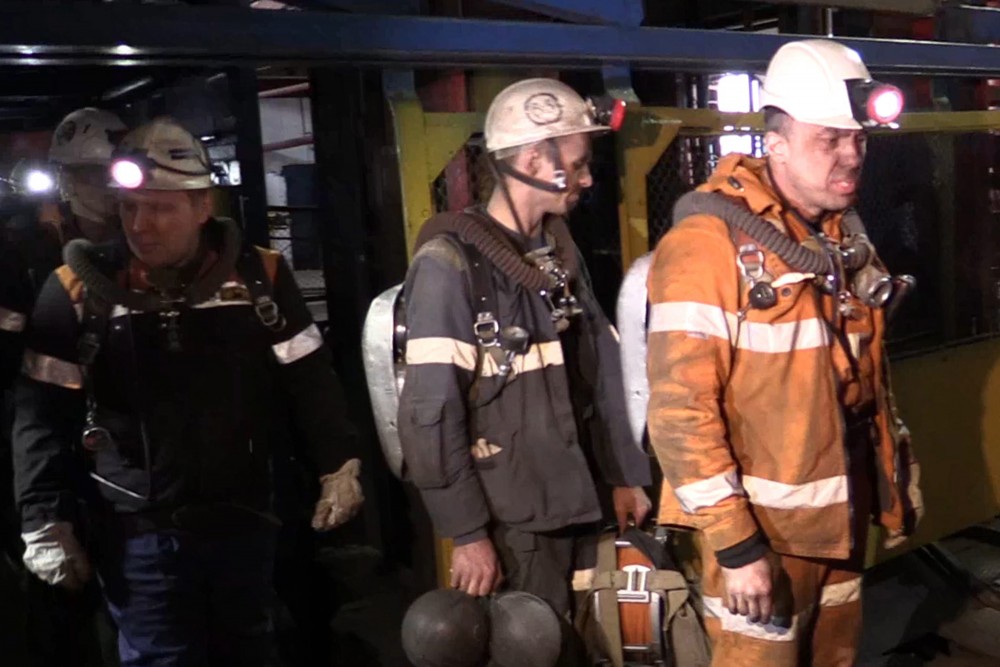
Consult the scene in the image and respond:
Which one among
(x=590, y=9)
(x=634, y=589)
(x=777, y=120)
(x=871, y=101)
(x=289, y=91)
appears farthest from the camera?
(x=289, y=91)

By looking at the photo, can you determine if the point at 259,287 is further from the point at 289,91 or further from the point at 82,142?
the point at 289,91

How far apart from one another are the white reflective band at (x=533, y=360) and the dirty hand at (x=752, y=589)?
698mm

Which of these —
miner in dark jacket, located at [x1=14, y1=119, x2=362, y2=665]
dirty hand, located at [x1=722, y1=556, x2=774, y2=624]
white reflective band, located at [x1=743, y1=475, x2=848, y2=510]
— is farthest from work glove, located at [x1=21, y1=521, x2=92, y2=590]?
white reflective band, located at [x1=743, y1=475, x2=848, y2=510]

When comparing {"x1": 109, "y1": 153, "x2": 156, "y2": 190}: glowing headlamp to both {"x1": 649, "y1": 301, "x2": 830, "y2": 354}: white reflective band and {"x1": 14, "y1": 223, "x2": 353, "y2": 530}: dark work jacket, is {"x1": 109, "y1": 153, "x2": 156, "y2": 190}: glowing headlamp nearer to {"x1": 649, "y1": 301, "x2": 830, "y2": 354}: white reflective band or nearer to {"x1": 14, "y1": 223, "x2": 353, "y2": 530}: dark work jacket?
{"x1": 14, "y1": 223, "x2": 353, "y2": 530}: dark work jacket

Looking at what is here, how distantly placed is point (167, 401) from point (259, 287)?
378 millimetres

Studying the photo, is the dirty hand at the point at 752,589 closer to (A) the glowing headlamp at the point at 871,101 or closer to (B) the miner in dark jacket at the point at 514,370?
(B) the miner in dark jacket at the point at 514,370

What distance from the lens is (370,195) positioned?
11.3 feet

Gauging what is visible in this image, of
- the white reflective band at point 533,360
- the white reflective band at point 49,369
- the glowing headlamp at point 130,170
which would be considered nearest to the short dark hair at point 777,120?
the white reflective band at point 533,360

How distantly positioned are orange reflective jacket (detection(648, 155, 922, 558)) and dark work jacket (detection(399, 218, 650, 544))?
335 millimetres

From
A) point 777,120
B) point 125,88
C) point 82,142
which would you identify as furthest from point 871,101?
point 125,88

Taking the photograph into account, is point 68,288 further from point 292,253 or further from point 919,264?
point 919,264

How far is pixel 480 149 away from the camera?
3.33 metres

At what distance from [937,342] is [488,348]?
2.86 meters

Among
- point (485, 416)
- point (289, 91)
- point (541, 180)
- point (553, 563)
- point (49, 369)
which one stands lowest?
point (553, 563)
